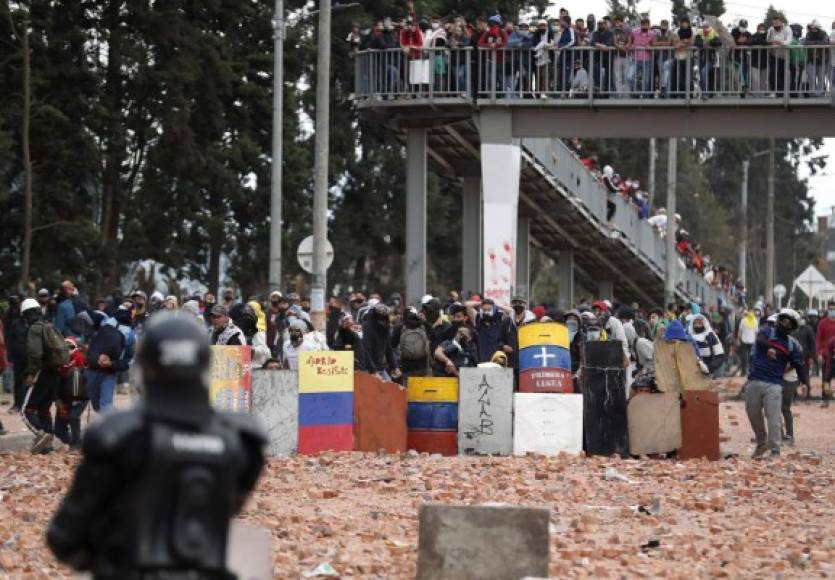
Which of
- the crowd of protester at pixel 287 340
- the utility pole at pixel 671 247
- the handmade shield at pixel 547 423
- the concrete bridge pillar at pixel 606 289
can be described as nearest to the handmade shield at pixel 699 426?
the crowd of protester at pixel 287 340

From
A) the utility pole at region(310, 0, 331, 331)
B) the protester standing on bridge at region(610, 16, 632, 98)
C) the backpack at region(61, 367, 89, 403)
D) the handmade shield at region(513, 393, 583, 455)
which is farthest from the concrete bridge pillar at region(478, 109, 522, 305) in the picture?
→ the backpack at region(61, 367, 89, 403)

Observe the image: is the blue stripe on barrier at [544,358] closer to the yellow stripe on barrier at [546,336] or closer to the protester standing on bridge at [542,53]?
the yellow stripe on barrier at [546,336]

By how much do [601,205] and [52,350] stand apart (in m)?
24.6

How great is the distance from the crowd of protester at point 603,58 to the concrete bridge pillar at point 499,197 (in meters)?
0.71

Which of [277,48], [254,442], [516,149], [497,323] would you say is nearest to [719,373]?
[516,149]

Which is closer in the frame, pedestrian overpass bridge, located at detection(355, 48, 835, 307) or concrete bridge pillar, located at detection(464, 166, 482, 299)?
pedestrian overpass bridge, located at detection(355, 48, 835, 307)

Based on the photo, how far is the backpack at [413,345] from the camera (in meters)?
22.3

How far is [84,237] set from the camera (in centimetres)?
4141

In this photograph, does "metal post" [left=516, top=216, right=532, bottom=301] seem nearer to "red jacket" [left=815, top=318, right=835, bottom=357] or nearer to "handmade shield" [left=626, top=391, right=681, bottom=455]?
"red jacket" [left=815, top=318, right=835, bottom=357]

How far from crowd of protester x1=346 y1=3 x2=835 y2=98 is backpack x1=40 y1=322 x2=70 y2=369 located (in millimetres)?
15640

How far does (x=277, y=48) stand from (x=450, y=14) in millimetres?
21249

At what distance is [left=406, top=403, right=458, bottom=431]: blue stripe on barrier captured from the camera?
69.0ft

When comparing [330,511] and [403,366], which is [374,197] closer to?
[403,366]

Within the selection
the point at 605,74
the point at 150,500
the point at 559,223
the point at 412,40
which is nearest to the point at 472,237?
the point at 559,223
